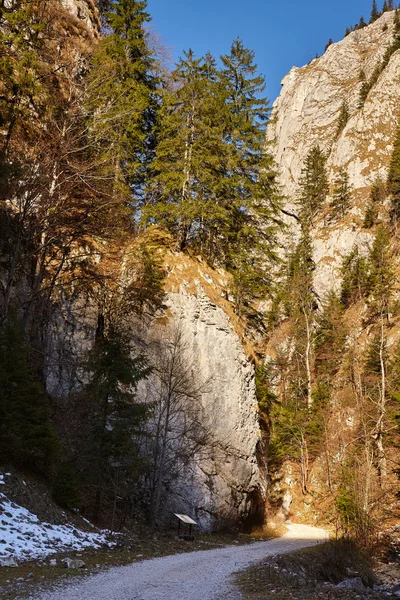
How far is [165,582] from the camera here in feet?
23.9

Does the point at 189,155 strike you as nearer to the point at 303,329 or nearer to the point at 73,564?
the point at 303,329

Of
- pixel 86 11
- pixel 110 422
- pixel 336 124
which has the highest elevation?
pixel 336 124

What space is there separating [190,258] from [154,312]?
14.6 feet

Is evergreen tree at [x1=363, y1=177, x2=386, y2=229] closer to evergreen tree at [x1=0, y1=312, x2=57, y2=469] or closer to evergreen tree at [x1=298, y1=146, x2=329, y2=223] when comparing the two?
evergreen tree at [x1=298, y1=146, x2=329, y2=223]

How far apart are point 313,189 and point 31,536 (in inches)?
2641

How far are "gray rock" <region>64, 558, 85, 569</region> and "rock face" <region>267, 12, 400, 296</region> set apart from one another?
43.6m

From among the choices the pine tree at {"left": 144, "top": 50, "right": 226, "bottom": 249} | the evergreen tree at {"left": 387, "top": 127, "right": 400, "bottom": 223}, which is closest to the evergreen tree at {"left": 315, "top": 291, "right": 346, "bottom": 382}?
the pine tree at {"left": 144, "top": 50, "right": 226, "bottom": 249}

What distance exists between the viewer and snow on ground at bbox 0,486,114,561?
7.80 meters

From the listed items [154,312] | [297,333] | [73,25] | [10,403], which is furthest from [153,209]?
[297,333]

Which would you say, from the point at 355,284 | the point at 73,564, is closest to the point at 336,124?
the point at 355,284

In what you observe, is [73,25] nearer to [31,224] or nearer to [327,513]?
[31,224]

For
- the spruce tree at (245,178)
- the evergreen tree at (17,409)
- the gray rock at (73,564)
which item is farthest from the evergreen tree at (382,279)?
the gray rock at (73,564)

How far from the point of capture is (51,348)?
17750mm

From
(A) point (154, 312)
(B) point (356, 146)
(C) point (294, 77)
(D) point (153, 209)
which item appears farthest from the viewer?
(C) point (294, 77)
